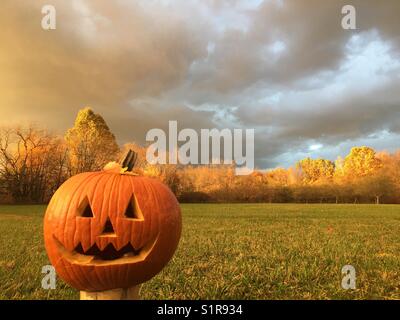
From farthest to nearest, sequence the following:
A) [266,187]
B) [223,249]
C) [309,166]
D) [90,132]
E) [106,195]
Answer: [309,166]
[266,187]
[90,132]
[223,249]
[106,195]

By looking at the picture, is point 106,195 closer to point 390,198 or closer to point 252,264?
point 252,264

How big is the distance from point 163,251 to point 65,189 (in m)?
1.20

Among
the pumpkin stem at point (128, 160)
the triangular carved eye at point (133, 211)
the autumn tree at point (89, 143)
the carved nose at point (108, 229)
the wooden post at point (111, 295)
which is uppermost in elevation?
the autumn tree at point (89, 143)

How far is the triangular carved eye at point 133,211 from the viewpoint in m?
3.73

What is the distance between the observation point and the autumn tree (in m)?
34.9

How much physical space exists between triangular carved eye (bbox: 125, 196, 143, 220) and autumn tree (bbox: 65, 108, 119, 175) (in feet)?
98.5

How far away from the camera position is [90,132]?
38094mm

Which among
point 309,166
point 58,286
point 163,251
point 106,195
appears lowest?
point 58,286

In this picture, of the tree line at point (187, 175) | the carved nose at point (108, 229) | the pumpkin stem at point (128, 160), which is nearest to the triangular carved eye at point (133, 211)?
the carved nose at point (108, 229)

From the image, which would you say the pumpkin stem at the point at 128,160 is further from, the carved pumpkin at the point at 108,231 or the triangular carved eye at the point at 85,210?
the triangular carved eye at the point at 85,210

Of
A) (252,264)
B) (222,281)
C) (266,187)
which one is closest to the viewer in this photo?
(222,281)
